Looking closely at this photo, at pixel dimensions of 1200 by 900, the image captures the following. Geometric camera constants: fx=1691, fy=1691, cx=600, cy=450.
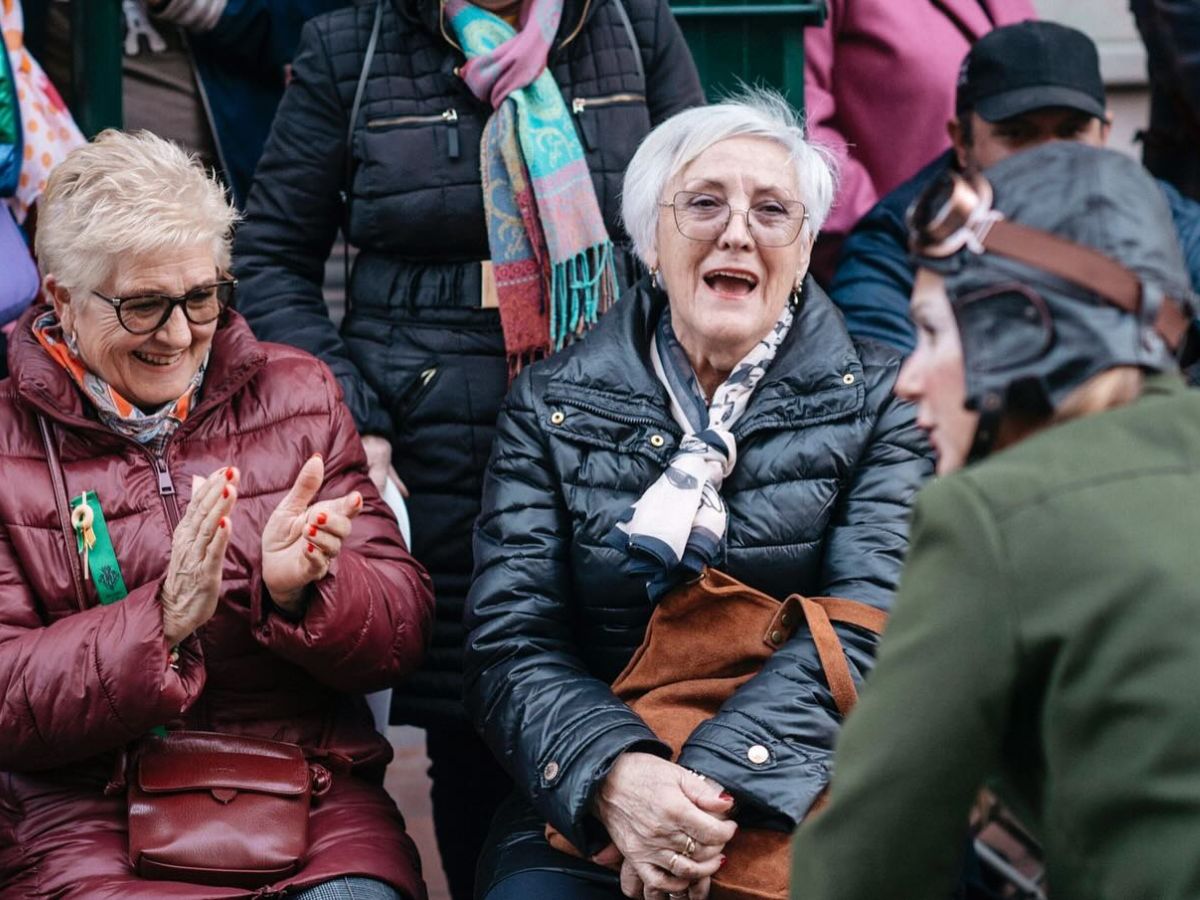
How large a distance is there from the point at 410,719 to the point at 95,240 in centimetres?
126

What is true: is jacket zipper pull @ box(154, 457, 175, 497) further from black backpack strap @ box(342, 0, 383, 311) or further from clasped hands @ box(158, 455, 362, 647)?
black backpack strap @ box(342, 0, 383, 311)

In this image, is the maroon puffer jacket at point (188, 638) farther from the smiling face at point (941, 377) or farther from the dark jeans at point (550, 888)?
the smiling face at point (941, 377)

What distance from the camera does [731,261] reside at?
3.22 metres

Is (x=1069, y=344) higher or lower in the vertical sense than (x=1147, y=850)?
higher

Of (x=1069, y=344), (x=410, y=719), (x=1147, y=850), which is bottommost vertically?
(x=410, y=719)

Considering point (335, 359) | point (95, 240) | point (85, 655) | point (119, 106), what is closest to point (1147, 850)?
point (85, 655)

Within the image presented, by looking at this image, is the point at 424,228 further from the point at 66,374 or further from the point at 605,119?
the point at 66,374

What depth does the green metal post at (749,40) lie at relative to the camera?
4332 millimetres

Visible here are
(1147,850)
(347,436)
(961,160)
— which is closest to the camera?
(1147,850)

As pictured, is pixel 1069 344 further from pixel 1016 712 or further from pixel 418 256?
pixel 418 256

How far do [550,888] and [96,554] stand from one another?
3.24 ft

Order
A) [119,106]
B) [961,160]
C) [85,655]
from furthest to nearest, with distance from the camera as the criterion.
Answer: [119,106] → [961,160] → [85,655]

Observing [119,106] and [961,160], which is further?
[119,106]

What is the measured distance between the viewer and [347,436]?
3.27m
